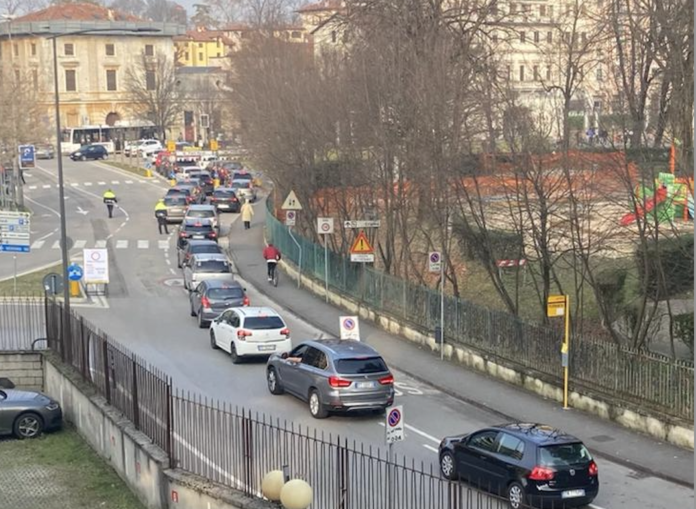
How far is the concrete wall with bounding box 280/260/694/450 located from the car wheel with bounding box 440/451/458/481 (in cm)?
453

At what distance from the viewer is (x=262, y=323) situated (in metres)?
27.6

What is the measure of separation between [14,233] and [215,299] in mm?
8104

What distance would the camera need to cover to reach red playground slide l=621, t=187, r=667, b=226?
22547 millimetres

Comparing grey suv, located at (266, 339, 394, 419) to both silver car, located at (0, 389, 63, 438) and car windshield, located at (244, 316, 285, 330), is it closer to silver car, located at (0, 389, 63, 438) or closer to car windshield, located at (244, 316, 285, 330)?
car windshield, located at (244, 316, 285, 330)

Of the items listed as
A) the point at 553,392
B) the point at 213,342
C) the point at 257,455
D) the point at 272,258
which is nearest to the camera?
the point at 257,455

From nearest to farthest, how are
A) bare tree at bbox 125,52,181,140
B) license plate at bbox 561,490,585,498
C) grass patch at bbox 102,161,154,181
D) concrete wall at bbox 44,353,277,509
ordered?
concrete wall at bbox 44,353,277,509, license plate at bbox 561,490,585,498, grass patch at bbox 102,161,154,181, bare tree at bbox 125,52,181,140

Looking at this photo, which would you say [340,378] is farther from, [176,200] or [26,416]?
[176,200]

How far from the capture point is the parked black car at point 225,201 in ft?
202

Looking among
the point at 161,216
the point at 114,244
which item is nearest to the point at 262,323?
the point at 114,244

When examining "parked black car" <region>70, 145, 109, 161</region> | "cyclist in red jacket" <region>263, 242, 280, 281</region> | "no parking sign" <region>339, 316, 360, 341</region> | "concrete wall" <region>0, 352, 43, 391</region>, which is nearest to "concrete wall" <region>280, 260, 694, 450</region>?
"no parking sign" <region>339, 316, 360, 341</region>

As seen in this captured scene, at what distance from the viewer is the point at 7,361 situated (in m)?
27.3

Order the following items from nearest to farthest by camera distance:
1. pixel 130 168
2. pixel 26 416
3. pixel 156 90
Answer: pixel 26 416 → pixel 130 168 → pixel 156 90

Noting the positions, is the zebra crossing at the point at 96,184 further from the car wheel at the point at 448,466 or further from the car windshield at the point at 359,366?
the car wheel at the point at 448,466

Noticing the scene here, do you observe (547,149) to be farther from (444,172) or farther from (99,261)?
(99,261)
